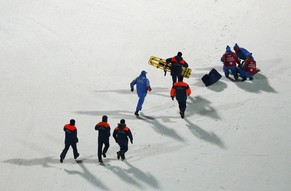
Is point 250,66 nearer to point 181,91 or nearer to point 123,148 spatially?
point 181,91

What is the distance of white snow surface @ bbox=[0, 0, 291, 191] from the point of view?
12.4 m

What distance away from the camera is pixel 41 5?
25.7 m

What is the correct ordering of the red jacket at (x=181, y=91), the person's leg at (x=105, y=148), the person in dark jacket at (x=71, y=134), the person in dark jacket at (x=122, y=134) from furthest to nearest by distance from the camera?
the red jacket at (x=181, y=91) < the person's leg at (x=105, y=148) < the person in dark jacket at (x=71, y=134) < the person in dark jacket at (x=122, y=134)

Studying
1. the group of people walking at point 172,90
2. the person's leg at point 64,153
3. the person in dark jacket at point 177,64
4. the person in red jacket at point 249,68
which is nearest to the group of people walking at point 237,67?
the person in red jacket at point 249,68

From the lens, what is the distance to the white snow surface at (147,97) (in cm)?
1242

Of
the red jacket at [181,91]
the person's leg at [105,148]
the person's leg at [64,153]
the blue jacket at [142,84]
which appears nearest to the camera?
the person's leg at [105,148]

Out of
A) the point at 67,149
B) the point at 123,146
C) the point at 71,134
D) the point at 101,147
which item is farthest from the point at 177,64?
the point at 67,149

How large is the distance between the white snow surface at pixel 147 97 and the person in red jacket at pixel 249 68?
338mm

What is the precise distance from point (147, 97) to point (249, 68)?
3.85m

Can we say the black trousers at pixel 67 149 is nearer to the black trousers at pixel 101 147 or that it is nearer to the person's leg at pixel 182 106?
the black trousers at pixel 101 147

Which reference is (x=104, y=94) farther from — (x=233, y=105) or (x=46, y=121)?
(x=233, y=105)

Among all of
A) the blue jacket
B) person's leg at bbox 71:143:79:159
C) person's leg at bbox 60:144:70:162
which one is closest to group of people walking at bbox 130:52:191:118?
the blue jacket

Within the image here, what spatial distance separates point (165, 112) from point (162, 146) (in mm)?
2140

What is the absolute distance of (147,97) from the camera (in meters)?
16.6
